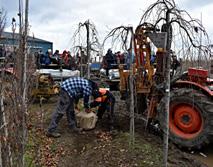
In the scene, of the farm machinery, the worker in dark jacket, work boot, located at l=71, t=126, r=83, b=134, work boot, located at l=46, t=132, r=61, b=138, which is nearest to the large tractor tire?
the farm machinery

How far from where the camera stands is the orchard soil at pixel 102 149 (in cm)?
699

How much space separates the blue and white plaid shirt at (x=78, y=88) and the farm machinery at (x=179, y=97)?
1149 mm

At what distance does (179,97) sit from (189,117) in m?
0.50

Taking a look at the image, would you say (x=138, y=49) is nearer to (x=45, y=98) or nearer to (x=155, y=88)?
(x=155, y=88)

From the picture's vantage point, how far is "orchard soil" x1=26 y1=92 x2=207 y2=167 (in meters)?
6.99

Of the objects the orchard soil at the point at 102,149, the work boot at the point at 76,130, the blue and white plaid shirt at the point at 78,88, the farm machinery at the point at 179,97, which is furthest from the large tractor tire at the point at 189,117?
the work boot at the point at 76,130

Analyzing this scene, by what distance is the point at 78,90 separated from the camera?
30.1 feet

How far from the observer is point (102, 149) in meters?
7.86

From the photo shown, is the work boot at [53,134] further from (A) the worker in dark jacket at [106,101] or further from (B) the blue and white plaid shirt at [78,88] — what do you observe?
(A) the worker in dark jacket at [106,101]

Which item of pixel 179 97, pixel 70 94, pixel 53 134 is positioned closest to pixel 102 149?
pixel 53 134

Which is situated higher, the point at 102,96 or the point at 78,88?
the point at 78,88

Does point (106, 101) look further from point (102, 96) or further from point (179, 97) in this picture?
point (179, 97)

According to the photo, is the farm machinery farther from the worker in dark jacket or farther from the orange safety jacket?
the orange safety jacket

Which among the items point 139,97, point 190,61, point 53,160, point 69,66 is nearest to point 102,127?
point 139,97
